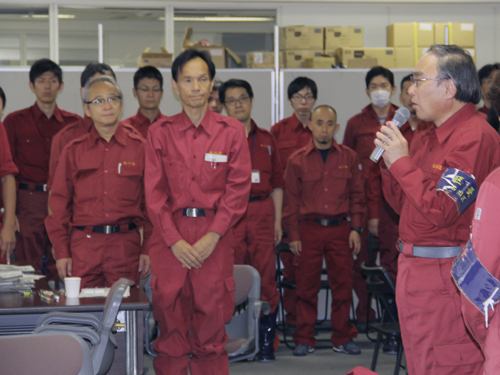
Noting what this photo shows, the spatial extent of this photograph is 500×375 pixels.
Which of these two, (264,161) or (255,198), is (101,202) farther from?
(264,161)

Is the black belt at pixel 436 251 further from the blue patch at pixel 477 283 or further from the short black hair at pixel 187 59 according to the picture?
the short black hair at pixel 187 59

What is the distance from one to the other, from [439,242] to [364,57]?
401 cm

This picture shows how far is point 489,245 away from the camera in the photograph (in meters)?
1.40

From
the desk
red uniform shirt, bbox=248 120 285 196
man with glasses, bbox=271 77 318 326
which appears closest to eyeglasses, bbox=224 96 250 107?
red uniform shirt, bbox=248 120 285 196

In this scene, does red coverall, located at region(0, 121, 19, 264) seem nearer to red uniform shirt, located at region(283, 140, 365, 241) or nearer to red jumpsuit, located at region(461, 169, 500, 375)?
red uniform shirt, located at region(283, 140, 365, 241)

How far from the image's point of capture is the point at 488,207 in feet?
4.63

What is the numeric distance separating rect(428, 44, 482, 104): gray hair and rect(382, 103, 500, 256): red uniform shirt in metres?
0.06

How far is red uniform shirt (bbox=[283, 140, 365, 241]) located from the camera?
15.5ft

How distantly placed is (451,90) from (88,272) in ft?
6.67

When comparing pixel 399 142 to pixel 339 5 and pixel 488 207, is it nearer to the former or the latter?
pixel 488 207

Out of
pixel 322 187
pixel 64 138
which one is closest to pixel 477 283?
pixel 64 138

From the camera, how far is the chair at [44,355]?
1775mm

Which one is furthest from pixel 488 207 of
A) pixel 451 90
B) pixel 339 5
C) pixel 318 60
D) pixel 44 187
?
pixel 339 5

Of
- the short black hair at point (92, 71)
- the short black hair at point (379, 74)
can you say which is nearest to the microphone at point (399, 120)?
the short black hair at point (92, 71)
